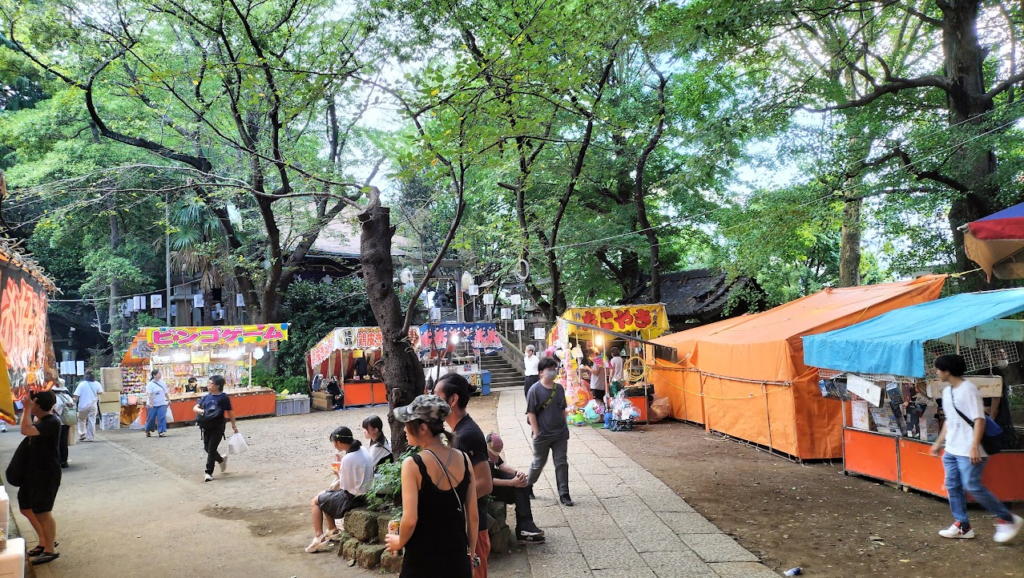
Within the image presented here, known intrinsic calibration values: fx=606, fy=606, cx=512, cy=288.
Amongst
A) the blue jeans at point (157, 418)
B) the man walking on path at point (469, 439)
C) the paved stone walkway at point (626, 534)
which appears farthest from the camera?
the blue jeans at point (157, 418)

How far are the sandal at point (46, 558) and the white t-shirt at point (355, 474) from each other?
2780mm

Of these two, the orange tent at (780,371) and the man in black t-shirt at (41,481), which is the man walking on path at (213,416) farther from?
the orange tent at (780,371)

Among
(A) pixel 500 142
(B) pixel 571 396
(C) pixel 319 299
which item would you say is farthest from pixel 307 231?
(A) pixel 500 142

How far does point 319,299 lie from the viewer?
24.2 m

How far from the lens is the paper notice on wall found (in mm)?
7094

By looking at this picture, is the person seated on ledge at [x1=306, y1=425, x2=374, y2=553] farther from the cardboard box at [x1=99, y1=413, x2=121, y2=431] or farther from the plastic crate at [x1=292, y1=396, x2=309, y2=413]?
the plastic crate at [x1=292, y1=396, x2=309, y2=413]

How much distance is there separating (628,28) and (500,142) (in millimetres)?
Result: 2712

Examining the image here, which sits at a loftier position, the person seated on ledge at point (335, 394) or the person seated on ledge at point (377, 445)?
the person seated on ledge at point (377, 445)

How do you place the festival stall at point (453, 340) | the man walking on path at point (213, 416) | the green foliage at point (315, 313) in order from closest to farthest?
the man walking on path at point (213, 416) → the festival stall at point (453, 340) → the green foliage at point (315, 313)

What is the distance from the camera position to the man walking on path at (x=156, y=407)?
14586 millimetres

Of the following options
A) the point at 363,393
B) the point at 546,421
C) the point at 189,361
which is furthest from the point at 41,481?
the point at 363,393

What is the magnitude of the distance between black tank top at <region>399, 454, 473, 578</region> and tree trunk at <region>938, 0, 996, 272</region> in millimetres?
9795

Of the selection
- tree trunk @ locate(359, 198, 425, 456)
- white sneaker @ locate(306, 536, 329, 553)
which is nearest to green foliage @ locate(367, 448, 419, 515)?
white sneaker @ locate(306, 536, 329, 553)

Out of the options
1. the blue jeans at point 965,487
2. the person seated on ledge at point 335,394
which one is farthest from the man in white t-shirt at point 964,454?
the person seated on ledge at point 335,394
